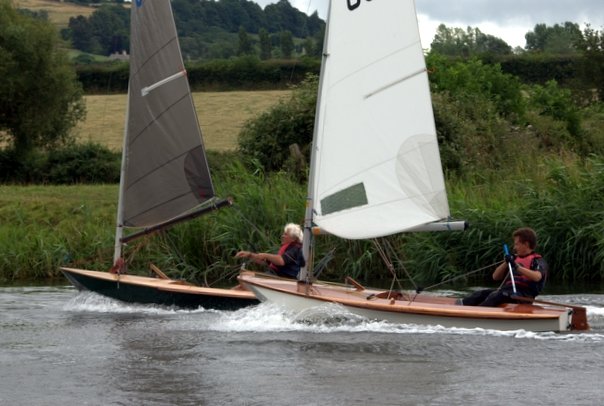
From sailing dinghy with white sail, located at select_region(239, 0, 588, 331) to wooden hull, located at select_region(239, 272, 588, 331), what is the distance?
0.13 feet

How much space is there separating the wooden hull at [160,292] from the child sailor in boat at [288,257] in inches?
19.7

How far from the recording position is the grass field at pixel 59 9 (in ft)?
378

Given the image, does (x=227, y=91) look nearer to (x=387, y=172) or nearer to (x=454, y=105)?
(x=454, y=105)

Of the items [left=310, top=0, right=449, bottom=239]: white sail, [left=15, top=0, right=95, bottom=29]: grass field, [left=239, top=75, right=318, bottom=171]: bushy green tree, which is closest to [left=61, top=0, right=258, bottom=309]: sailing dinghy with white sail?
[left=310, top=0, right=449, bottom=239]: white sail

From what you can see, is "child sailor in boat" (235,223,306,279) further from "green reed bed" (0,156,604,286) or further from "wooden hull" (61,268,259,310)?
"green reed bed" (0,156,604,286)

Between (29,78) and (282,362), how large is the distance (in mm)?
24460

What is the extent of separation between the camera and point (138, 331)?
15.1 m

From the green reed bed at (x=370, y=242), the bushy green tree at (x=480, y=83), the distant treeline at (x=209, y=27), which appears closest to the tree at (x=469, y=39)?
the distant treeline at (x=209, y=27)

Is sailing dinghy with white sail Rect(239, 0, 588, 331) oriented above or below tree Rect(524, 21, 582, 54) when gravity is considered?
below

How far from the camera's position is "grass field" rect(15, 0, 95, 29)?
115 meters

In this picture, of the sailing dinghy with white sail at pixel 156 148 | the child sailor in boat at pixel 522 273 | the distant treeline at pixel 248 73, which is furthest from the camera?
the distant treeline at pixel 248 73

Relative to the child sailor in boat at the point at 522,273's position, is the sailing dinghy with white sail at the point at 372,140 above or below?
above

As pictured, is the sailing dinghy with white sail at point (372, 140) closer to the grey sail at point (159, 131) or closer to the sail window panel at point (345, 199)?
the sail window panel at point (345, 199)

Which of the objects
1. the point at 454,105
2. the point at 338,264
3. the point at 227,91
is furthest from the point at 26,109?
the point at 227,91
